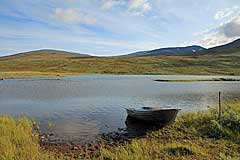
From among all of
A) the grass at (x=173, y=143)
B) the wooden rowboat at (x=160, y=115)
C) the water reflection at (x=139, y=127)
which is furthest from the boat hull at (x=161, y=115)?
the grass at (x=173, y=143)

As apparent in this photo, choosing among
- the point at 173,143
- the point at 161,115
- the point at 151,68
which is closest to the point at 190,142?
the point at 173,143

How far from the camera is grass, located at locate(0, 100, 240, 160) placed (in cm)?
1220

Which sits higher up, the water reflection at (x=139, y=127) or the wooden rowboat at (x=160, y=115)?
the wooden rowboat at (x=160, y=115)

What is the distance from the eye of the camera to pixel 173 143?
14.8 meters

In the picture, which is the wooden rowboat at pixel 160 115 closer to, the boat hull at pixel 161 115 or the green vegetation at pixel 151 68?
the boat hull at pixel 161 115

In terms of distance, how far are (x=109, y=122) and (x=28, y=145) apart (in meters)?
9.86

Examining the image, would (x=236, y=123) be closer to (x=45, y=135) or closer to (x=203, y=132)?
(x=203, y=132)

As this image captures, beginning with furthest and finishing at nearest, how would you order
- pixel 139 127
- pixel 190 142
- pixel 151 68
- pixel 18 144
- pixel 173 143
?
pixel 151 68 < pixel 139 127 < pixel 190 142 < pixel 173 143 < pixel 18 144

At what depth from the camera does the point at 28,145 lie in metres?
14.3

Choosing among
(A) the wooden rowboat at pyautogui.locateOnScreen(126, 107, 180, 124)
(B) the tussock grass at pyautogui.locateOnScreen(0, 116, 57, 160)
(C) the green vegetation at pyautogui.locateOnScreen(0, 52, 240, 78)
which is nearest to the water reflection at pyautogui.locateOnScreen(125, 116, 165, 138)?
(A) the wooden rowboat at pyautogui.locateOnScreen(126, 107, 180, 124)

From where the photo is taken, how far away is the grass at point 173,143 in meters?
12.2

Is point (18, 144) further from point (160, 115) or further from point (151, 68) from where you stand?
point (151, 68)

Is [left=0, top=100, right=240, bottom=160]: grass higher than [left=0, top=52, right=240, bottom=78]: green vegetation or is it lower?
lower

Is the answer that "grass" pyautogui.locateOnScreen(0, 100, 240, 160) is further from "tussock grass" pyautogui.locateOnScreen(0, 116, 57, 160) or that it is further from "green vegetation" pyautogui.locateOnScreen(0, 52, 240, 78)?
"green vegetation" pyautogui.locateOnScreen(0, 52, 240, 78)
